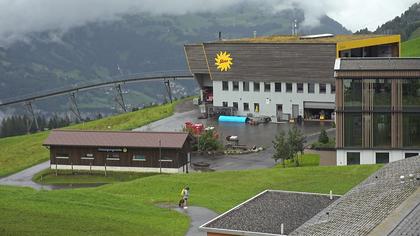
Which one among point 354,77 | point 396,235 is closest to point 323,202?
point 396,235

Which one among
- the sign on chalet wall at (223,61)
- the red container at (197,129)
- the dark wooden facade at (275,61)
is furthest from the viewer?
the sign on chalet wall at (223,61)

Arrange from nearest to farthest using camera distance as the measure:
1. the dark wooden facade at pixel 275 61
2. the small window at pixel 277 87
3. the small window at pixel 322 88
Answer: the dark wooden facade at pixel 275 61
the small window at pixel 322 88
the small window at pixel 277 87

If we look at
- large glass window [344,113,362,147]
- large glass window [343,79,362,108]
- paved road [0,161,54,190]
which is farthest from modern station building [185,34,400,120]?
paved road [0,161,54,190]

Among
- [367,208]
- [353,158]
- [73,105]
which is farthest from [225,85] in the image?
[367,208]

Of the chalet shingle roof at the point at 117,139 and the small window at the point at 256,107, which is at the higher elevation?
the small window at the point at 256,107

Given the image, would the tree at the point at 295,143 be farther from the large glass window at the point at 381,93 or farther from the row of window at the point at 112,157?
the row of window at the point at 112,157

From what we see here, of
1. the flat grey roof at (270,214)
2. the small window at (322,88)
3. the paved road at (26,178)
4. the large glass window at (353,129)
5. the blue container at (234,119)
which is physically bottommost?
the paved road at (26,178)

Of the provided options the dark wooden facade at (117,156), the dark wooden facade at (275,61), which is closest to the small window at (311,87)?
the dark wooden facade at (275,61)
